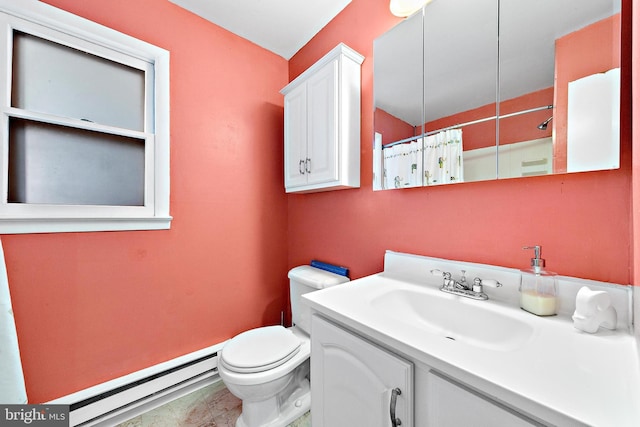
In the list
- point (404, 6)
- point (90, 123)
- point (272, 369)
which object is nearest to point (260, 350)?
point (272, 369)

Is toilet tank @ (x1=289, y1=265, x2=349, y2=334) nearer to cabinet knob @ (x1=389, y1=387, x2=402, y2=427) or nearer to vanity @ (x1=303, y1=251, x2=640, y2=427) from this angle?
vanity @ (x1=303, y1=251, x2=640, y2=427)

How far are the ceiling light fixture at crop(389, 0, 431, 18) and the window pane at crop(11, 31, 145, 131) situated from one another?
1.44 meters

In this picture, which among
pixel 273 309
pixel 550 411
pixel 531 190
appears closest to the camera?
pixel 550 411

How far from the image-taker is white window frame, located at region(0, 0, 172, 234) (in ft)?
3.39

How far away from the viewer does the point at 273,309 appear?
1.86 metres

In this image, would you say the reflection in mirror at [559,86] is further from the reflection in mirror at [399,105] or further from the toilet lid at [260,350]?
the toilet lid at [260,350]

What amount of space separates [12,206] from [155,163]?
582 millimetres

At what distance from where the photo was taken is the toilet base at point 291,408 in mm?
1175

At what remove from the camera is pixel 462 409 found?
48 cm

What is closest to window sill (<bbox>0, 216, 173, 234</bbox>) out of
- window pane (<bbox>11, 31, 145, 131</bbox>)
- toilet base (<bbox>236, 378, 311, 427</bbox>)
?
window pane (<bbox>11, 31, 145, 131</bbox>)

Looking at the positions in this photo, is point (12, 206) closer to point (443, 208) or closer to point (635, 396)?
point (443, 208)

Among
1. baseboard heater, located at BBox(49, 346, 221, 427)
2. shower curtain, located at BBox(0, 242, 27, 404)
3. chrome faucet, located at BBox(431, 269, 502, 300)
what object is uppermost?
chrome faucet, located at BBox(431, 269, 502, 300)

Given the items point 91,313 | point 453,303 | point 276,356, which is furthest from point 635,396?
point 91,313

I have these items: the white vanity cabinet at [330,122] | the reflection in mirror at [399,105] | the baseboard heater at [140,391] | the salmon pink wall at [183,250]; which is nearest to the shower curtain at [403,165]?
the reflection in mirror at [399,105]
